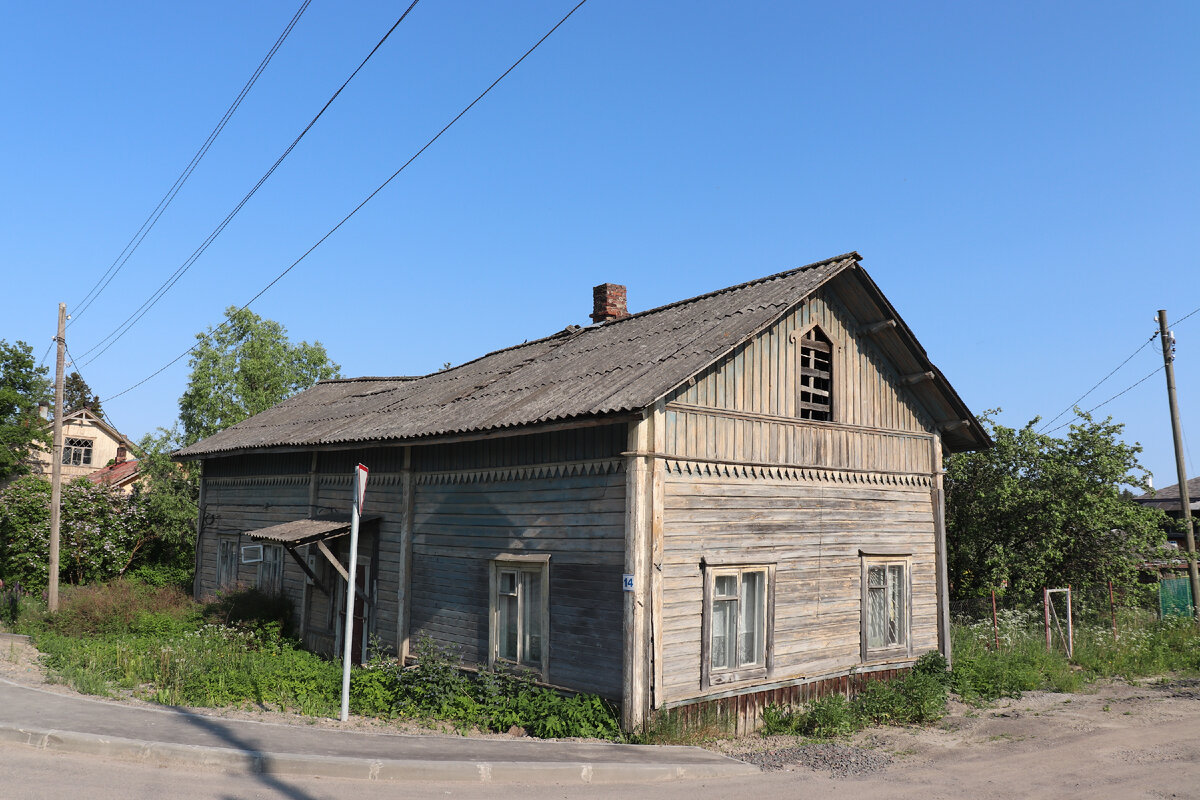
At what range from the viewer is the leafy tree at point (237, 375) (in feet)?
131

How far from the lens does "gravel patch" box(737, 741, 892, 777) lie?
931 centimetres

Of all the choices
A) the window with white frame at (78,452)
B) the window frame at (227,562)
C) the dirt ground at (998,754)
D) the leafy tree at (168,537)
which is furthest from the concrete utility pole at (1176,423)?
the window with white frame at (78,452)

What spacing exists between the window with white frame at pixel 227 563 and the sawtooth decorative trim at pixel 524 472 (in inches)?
338

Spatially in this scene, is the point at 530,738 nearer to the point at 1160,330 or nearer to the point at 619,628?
the point at 619,628

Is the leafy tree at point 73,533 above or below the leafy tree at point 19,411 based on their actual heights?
below

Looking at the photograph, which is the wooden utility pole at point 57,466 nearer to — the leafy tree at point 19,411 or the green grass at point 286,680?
the green grass at point 286,680

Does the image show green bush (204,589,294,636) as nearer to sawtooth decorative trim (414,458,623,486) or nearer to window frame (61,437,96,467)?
sawtooth decorative trim (414,458,623,486)

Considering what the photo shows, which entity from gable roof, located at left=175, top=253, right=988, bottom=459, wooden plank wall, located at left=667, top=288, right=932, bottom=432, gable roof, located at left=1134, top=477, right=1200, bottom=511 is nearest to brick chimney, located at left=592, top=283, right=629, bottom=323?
gable roof, located at left=175, top=253, right=988, bottom=459

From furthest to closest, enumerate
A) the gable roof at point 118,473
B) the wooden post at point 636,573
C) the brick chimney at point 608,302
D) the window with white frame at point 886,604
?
the gable roof at point 118,473, the brick chimney at point 608,302, the window with white frame at point 886,604, the wooden post at point 636,573

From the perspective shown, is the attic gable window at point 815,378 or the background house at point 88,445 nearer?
the attic gable window at point 815,378

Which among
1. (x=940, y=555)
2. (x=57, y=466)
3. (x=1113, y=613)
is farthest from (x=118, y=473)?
(x=1113, y=613)

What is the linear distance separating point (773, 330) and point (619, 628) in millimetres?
4780

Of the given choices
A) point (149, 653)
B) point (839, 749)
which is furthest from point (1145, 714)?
point (149, 653)

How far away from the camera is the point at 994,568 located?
66.8 ft
